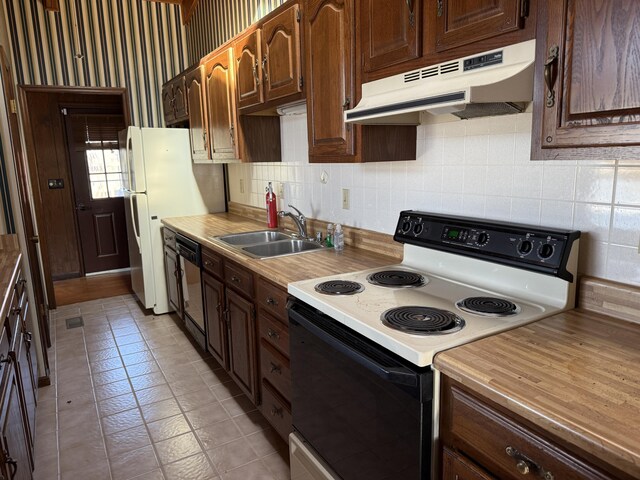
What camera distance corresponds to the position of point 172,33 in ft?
14.9

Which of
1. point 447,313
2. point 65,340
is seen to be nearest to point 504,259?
point 447,313

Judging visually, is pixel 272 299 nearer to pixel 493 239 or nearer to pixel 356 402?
pixel 356 402

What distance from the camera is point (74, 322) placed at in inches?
156

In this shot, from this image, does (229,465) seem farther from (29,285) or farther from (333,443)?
→ (29,285)

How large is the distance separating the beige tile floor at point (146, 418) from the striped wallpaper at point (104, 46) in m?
2.40

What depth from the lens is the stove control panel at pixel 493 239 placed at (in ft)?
4.45

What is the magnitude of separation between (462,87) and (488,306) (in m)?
0.67

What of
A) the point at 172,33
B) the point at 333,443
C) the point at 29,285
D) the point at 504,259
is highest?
the point at 172,33

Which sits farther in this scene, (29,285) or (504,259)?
(29,285)

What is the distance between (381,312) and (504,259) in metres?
0.46

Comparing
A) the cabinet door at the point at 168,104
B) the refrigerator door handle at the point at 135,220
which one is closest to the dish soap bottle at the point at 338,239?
the refrigerator door handle at the point at 135,220

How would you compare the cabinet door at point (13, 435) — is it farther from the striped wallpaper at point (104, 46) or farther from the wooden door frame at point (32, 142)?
the striped wallpaper at point (104, 46)

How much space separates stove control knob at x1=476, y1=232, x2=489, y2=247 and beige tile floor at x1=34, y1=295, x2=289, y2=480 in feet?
4.36

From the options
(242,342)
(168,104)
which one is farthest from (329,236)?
(168,104)
